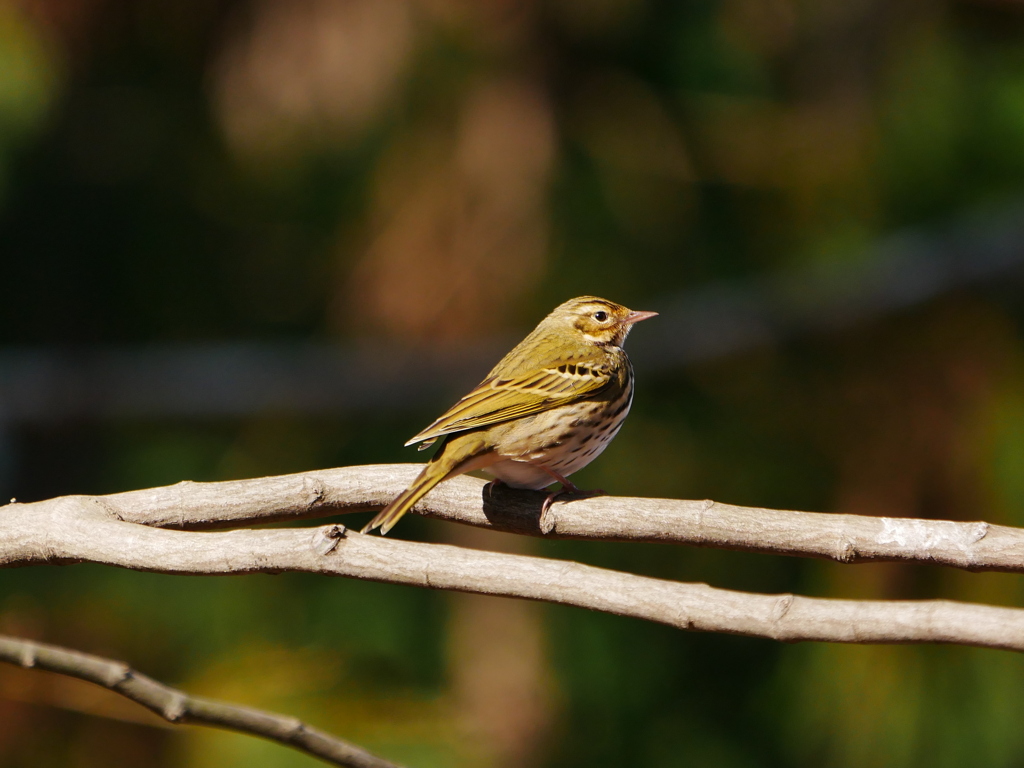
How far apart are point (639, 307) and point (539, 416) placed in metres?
4.39

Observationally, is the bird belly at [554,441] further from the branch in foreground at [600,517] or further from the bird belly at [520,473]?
the branch in foreground at [600,517]

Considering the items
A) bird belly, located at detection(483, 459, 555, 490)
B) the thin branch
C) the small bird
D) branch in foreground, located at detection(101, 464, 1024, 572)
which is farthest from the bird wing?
the thin branch

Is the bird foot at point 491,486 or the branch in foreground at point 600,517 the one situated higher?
the branch in foreground at point 600,517

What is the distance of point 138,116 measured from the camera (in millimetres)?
12602

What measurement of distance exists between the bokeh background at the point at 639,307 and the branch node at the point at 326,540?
2.72m

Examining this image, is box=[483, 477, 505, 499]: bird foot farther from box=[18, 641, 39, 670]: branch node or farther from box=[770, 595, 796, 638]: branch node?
box=[18, 641, 39, 670]: branch node

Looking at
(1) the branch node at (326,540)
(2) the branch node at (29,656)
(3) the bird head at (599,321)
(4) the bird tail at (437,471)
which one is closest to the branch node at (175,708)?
(2) the branch node at (29,656)

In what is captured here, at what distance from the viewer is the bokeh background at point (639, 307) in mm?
6363

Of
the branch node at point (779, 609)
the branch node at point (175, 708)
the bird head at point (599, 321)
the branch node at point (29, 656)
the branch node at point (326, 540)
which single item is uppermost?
the bird head at point (599, 321)

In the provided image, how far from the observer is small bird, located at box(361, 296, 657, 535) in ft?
→ 12.9

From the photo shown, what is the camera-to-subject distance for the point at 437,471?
3430 millimetres

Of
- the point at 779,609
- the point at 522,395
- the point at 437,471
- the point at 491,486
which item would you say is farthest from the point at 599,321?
the point at 779,609

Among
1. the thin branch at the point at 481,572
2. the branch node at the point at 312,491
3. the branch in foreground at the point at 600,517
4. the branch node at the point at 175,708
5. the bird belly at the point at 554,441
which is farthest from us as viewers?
the bird belly at the point at 554,441

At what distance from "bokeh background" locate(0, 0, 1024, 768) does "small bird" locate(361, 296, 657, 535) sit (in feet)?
5.71
